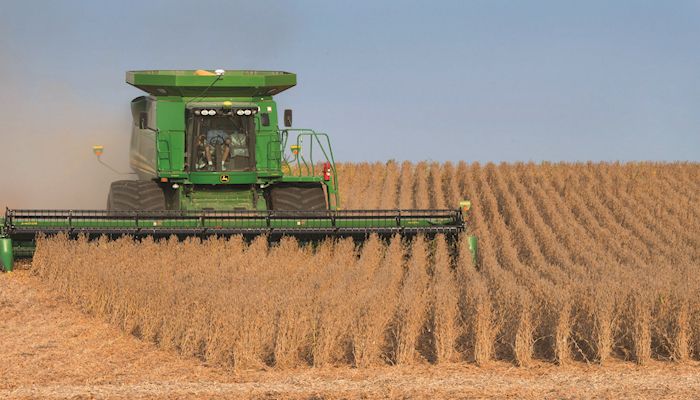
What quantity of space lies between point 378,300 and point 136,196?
626 centimetres

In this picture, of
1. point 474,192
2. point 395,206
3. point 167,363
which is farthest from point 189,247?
point 474,192

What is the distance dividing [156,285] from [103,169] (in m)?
9.95

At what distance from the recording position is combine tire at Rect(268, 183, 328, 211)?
52.1 feet

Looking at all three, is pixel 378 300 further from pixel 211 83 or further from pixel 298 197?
pixel 211 83

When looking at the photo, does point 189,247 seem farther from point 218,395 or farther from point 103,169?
point 103,169

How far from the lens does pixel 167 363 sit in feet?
31.7

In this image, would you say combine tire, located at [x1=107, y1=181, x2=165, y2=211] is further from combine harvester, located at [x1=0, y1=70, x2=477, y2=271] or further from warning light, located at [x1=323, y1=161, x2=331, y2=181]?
warning light, located at [x1=323, y1=161, x2=331, y2=181]

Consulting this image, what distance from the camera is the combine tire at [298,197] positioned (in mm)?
15867

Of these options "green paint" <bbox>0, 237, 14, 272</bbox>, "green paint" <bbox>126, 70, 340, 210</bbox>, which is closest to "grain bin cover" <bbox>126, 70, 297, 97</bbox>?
"green paint" <bbox>126, 70, 340, 210</bbox>

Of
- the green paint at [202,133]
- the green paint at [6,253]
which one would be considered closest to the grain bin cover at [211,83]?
the green paint at [202,133]

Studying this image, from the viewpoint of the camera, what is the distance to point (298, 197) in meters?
15.9

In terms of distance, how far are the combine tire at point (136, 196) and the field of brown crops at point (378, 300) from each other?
1577mm

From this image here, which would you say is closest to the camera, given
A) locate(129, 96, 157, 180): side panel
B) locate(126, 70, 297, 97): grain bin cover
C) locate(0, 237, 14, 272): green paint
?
locate(0, 237, 14, 272): green paint

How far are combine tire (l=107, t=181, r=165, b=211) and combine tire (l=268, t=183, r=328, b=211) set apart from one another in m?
1.47
